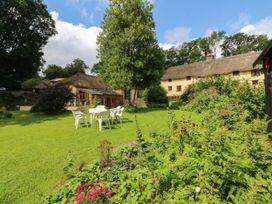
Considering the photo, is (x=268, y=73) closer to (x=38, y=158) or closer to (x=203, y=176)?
(x=203, y=176)

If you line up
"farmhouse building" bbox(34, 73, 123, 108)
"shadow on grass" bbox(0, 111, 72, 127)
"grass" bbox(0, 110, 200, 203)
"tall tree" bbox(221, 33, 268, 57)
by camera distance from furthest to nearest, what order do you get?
"tall tree" bbox(221, 33, 268, 57)
"farmhouse building" bbox(34, 73, 123, 108)
"shadow on grass" bbox(0, 111, 72, 127)
"grass" bbox(0, 110, 200, 203)

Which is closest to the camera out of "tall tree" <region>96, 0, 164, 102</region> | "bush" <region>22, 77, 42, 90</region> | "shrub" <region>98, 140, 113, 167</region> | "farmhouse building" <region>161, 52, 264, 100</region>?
"shrub" <region>98, 140, 113, 167</region>

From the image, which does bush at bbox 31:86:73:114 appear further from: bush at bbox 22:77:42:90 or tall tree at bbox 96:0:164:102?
bush at bbox 22:77:42:90

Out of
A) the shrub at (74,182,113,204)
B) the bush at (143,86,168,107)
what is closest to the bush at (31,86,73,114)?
the bush at (143,86,168,107)

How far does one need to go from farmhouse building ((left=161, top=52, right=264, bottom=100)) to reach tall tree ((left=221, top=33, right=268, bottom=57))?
82.3 feet

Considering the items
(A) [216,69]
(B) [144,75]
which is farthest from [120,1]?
(A) [216,69]

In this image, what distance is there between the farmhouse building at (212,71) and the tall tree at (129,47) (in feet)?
40.7

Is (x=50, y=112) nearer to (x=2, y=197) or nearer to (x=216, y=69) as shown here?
(x=2, y=197)

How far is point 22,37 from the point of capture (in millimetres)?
35688

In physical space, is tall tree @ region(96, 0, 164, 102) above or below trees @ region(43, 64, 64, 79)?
below

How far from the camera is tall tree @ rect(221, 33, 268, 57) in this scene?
59.1 m

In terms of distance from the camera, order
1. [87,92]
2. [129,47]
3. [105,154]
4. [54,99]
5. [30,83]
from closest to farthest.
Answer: [105,154], [54,99], [129,47], [87,92], [30,83]

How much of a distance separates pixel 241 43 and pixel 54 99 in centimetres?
6125

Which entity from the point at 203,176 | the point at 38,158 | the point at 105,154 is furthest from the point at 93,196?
the point at 38,158
